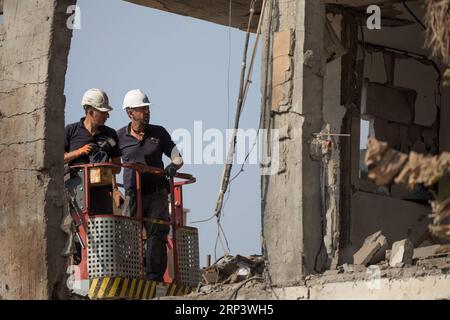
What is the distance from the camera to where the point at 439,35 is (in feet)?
30.7

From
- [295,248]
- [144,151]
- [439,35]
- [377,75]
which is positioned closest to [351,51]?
[377,75]

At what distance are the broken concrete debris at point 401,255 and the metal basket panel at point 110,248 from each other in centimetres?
293

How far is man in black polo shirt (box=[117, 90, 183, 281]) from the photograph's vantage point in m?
15.3

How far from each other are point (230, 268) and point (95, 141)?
251cm

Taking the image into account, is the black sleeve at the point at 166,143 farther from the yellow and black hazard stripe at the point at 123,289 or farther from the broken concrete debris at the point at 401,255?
the broken concrete debris at the point at 401,255

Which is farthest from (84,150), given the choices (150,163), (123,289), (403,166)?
(403,166)

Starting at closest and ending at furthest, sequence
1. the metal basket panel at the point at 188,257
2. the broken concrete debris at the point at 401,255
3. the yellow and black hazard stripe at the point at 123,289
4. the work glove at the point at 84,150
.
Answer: the broken concrete debris at the point at 401,255 < the yellow and black hazard stripe at the point at 123,289 < the work glove at the point at 84,150 < the metal basket panel at the point at 188,257

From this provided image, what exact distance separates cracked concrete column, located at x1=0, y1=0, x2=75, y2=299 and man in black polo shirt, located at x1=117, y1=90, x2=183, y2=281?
5.43 ft

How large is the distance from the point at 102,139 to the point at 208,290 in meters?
2.33

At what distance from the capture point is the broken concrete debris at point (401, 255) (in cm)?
1359

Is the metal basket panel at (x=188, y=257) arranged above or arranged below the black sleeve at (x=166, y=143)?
below

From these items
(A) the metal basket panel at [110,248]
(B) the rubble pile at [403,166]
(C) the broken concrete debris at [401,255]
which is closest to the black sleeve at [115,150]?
(A) the metal basket panel at [110,248]

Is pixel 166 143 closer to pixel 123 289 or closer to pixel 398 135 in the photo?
pixel 123 289

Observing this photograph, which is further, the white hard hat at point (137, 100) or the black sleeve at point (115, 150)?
the white hard hat at point (137, 100)
